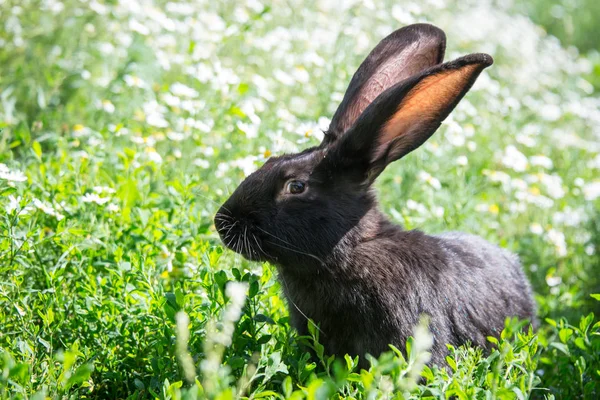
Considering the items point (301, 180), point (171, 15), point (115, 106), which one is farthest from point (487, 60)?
point (171, 15)

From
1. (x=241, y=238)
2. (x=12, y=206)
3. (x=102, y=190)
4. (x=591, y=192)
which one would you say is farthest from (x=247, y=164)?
(x=591, y=192)

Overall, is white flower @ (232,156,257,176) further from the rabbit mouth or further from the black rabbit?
the rabbit mouth

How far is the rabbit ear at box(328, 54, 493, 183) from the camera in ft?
10.3

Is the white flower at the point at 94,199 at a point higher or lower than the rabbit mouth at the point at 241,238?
lower

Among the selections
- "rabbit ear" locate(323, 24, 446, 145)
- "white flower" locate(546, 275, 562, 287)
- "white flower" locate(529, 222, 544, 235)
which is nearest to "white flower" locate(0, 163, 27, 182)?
"rabbit ear" locate(323, 24, 446, 145)

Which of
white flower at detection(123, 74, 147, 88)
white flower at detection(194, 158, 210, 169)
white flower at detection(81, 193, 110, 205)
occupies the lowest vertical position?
white flower at detection(123, 74, 147, 88)

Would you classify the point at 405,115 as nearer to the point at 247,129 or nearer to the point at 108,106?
the point at 247,129

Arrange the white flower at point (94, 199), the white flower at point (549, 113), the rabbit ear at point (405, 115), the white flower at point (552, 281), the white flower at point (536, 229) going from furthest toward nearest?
the white flower at point (549, 113)
the white flower at point (536, 229)
the white flower at point (552, 281)
the white flower at point (94, 199)
the rabbit ear at point (405, 115)

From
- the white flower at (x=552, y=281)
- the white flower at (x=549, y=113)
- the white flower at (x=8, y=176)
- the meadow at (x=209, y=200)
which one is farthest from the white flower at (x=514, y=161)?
the white flower at (x=8, y=176)

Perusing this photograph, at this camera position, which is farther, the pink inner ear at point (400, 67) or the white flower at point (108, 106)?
the white flower at point (108, 106)

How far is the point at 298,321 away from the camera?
11.6 ft

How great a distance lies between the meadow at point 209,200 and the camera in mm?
2891

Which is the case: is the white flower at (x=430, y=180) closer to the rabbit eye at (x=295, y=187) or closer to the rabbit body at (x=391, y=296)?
the rabbit body at (x=391, y=296)

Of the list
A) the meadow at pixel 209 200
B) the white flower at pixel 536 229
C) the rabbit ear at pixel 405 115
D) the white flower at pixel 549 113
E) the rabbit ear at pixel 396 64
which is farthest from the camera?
the white flower at pixel 549 113
